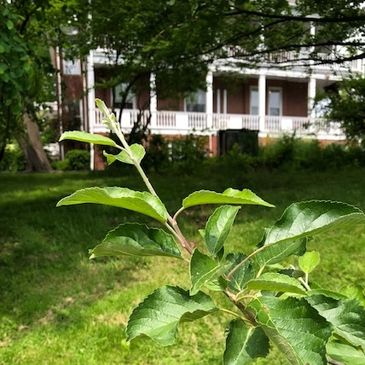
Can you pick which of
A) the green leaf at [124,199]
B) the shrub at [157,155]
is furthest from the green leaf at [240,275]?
the shrub at [157,155]

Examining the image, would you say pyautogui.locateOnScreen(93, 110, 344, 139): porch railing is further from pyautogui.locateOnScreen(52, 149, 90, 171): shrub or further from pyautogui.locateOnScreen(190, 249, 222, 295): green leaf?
pyautogui.locateOnScreen(190, 249, 222, 295): green leaf

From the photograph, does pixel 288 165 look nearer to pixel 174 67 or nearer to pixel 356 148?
pixel 356 148

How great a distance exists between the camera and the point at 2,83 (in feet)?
14.6

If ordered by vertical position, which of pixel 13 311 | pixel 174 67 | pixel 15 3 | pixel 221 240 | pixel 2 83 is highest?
pixel 15 3

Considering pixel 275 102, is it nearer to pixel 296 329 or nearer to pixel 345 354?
pixel 345 354

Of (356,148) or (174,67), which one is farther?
(356,148)

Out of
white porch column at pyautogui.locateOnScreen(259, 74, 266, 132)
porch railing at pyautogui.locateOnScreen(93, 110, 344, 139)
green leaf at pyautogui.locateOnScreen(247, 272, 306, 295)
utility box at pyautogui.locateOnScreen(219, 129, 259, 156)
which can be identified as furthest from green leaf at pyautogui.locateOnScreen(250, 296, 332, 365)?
white porch column at pyautogui.locateOnScreen(259, 74, 266, 132)

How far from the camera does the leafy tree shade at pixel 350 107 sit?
12.3 metres

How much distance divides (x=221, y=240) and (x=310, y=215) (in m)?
0.15

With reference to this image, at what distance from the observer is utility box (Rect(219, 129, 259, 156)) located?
17203 mm

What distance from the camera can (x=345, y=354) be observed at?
37.2 inches

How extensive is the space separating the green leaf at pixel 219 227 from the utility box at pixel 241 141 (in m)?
14.8

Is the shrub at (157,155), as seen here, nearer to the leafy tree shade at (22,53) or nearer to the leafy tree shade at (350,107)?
the leafy tree shade at (22,53)

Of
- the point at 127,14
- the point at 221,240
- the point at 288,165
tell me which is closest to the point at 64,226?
the point at 127,14
